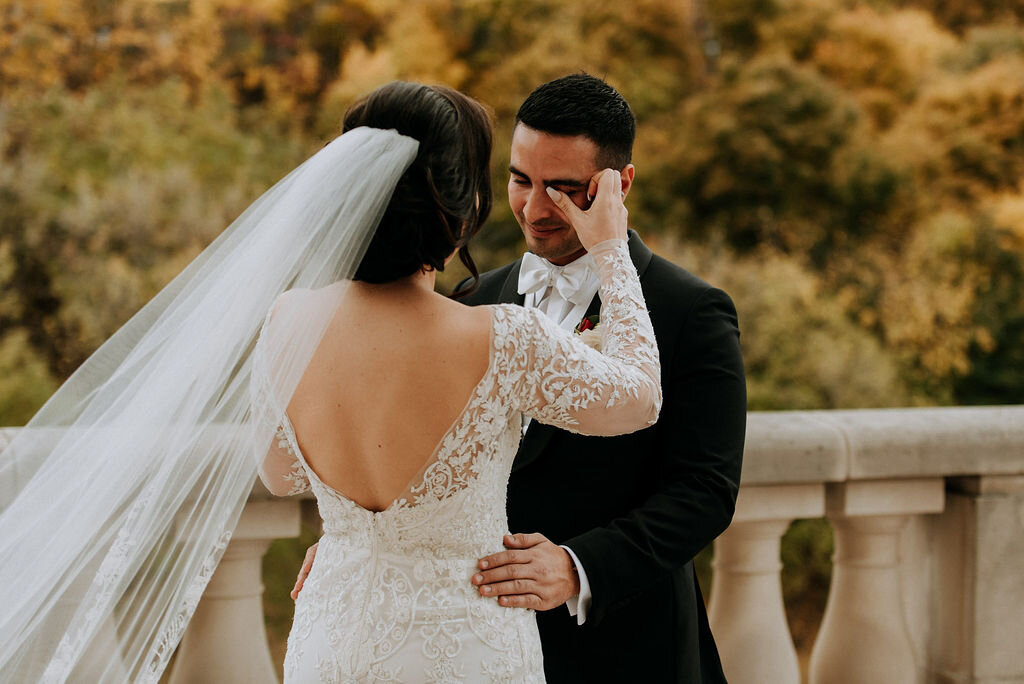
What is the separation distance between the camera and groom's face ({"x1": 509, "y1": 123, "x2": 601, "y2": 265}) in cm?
235

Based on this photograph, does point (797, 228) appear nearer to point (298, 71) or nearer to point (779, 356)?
point (779, 356)

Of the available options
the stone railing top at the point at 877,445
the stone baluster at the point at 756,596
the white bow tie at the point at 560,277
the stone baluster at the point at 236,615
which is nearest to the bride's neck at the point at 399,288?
the white bow tie at the point at 560,277

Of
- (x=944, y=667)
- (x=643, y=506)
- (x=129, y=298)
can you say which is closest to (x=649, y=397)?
(x=643, y=506)

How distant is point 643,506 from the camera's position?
212 centimetres

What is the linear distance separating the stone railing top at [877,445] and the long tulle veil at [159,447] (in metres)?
1.36

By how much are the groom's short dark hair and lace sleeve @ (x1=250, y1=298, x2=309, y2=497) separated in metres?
0.97

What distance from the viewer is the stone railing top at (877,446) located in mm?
2600

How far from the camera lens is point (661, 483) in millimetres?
2207

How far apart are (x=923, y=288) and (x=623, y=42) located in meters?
7.03

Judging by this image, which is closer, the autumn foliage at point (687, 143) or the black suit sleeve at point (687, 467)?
the black suit sleeve at point (687, 467)

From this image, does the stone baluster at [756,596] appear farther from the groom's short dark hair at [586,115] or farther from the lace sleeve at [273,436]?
the lace sleeve at [273,436]

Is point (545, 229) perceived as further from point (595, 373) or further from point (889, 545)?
point (889, 545)

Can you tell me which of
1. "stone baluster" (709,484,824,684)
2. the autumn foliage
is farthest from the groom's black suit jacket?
the autumn foliage

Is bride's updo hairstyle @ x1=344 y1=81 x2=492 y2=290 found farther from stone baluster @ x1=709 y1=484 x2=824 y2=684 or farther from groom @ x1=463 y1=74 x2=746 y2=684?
stone baluster @ x1=709 y1=484 x2=824 y2=684
